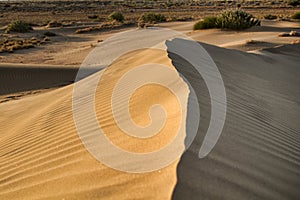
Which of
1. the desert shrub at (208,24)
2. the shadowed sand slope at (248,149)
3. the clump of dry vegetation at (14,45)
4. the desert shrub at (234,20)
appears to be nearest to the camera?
the shadowed sand slope at (248,149)

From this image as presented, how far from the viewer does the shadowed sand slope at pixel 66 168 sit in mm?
2738

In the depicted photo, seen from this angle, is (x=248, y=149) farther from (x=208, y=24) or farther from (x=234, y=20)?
(x=208, y=24)

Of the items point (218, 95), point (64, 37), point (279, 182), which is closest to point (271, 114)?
point (218, 95)

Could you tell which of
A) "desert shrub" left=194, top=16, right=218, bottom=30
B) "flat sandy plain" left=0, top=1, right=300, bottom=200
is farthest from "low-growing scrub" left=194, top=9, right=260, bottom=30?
"flat sandy plain" left=0, top=1, right=300, bottom=200

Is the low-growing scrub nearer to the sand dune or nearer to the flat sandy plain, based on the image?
the flat sandy plain

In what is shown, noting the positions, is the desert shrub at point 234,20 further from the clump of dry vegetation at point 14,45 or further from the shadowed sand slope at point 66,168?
the shadowed sand slope at point 66,168

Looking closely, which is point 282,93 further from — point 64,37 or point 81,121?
point 64,37

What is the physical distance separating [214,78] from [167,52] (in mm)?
1745

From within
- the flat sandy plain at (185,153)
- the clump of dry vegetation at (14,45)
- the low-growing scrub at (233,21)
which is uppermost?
the flat sandy plain at (185,153)

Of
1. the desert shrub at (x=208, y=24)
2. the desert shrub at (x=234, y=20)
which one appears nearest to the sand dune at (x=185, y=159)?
the desert shrub at (x=234, y=20)

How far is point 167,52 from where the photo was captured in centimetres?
773

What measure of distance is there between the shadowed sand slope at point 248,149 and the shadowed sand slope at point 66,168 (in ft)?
0.68

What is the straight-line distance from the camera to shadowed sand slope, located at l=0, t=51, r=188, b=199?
2.74 meters

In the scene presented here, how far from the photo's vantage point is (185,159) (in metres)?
2.86
